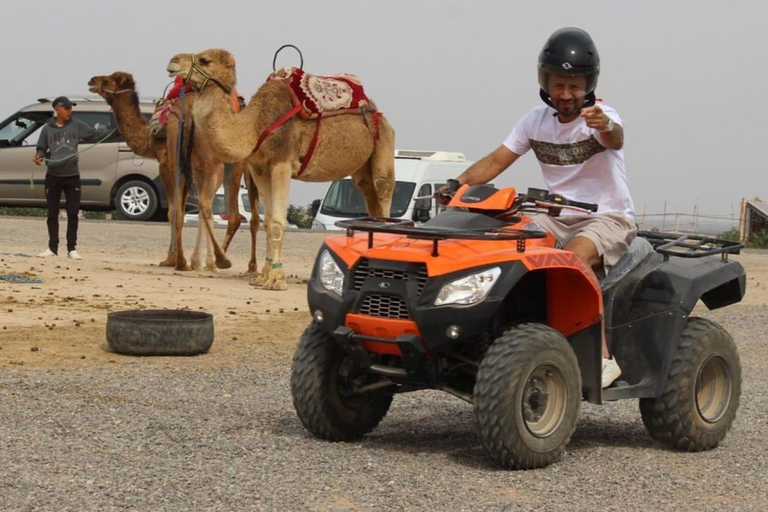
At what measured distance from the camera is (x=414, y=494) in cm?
613

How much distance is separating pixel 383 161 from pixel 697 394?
419 inches

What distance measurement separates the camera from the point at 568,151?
7.38 metres

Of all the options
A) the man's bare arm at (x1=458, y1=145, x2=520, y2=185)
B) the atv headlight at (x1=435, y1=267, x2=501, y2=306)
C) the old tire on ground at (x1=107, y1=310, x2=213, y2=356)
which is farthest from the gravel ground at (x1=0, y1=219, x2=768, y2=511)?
the man's bare arm at (x1=458, y1=145, x2=520, y2=185)

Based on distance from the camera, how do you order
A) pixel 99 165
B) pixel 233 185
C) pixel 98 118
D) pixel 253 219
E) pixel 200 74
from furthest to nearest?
pixel 99 165 < pixel 98 118 < pixel 253 219 < pixel 233 185 < pixel 200 74

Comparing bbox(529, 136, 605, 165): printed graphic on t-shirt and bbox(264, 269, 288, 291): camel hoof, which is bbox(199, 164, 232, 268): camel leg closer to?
bbox(264, 269, 288, 291): camel hoof

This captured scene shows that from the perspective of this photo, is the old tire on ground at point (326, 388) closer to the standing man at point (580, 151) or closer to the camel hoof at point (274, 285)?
the standing man at point (580, 151)

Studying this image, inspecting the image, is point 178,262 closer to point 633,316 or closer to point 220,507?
point 633,316

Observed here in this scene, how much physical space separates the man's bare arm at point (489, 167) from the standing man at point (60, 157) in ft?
36.9

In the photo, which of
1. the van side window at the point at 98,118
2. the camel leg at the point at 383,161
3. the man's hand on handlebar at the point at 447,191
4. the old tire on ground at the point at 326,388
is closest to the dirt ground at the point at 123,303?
the camel leg at the point at 383,161

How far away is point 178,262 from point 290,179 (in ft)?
8.27

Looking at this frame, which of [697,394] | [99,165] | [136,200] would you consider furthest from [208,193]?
[697,394]

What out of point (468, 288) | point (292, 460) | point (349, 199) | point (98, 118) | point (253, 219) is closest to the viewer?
point (468, 288)

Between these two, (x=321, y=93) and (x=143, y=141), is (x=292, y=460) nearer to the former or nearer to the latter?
(x=321, y=93)

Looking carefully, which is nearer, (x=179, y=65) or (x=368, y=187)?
(x=179, y=65)
